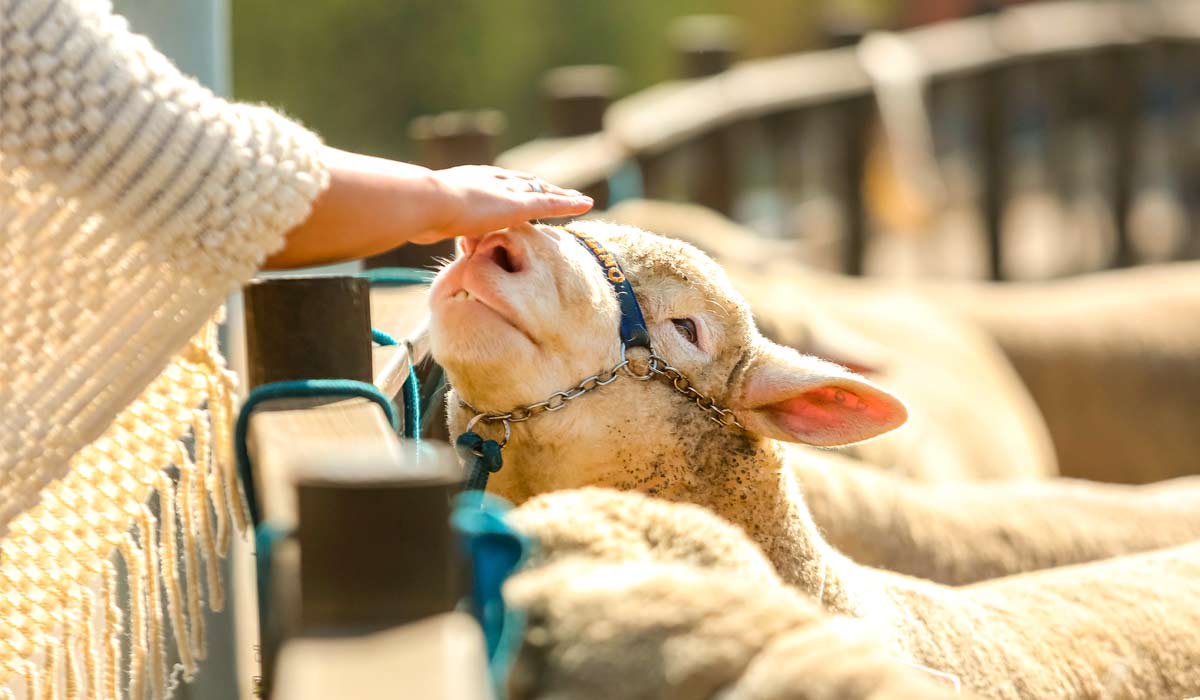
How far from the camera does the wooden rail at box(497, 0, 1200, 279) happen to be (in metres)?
7.64

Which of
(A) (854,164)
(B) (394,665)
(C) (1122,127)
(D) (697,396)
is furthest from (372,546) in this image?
(C) (1122,127)

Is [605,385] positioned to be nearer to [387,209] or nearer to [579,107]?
[387,209]

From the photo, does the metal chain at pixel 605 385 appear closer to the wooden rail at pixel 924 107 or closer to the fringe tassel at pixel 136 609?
the fringe tassel at pixel 136 609

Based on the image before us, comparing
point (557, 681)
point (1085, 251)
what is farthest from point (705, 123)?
point (557, 681)

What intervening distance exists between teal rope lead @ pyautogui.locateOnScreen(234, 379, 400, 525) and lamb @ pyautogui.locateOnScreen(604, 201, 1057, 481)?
262 cm

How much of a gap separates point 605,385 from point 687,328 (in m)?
0.22

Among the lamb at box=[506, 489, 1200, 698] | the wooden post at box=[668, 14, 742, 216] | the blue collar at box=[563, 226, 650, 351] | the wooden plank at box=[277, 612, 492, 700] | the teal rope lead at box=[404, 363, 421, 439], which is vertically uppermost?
the wooden post at box=[668, 14, 742, 216]

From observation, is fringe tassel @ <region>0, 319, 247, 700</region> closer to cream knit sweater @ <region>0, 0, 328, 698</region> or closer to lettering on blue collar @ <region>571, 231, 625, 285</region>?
cream knit sweater @ <region>0, 0, 328, 698</region>

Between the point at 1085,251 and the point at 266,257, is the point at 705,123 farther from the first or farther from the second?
the point at 266,257

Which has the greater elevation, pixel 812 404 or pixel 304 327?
pixel 304 327

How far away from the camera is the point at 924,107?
9.80 meters

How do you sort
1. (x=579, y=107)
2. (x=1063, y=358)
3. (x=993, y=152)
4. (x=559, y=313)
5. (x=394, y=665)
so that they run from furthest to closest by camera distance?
1. (x=993, y=152)
2. (x=1063, y=358)
3. (x=579, y=107)
4. (x=559, y=313)
5. (x=394, y=665)

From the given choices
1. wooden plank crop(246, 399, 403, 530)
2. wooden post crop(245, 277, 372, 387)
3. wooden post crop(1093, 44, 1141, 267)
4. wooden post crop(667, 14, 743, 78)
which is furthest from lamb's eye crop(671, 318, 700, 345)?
wooden post crop(1093, 44, 1141, 267)

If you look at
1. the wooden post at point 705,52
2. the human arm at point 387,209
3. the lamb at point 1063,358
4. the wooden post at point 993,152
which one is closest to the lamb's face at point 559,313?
the human arm at point 387,209
